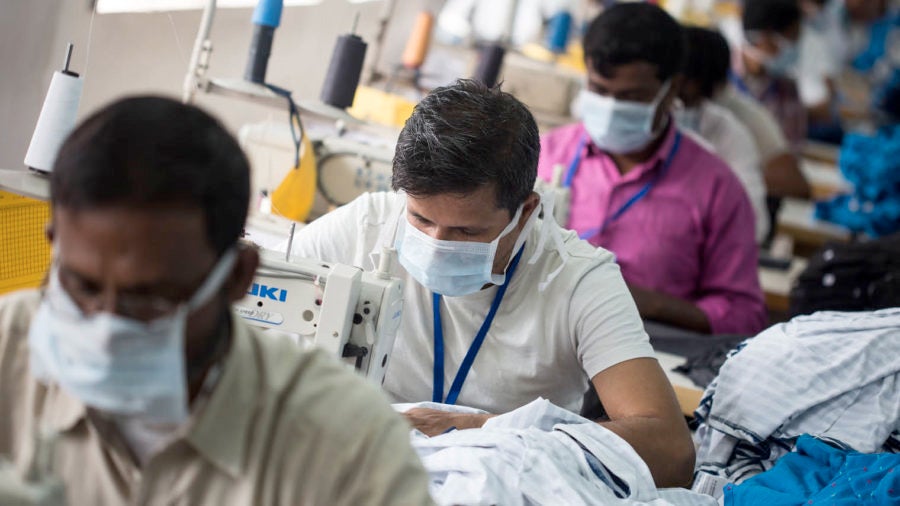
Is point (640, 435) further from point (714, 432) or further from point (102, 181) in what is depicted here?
A: point (102, 181)

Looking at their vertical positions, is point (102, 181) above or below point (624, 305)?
above

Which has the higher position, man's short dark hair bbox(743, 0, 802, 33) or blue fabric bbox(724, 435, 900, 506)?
man's short dark hair bbox(743, 0, 802, 33)

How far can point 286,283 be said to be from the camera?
1.96 metres

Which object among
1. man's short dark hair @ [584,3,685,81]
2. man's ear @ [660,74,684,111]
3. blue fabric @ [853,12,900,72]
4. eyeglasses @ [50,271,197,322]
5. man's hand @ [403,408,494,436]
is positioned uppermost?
blue fabric @ [853,12,900,72]

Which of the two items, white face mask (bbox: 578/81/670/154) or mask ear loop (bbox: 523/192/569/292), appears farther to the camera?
white face mask (bbox: 578/81/670/154)

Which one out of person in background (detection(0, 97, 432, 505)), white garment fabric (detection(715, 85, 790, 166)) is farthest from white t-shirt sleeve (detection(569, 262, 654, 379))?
white garment fabric (detection(715, 85, 790, 166))

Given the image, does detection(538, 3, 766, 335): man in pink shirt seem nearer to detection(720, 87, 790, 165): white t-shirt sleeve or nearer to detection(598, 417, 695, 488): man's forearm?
detection(598, 417, 695, 488): man's forearm

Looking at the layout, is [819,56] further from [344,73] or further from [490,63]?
[344,73]

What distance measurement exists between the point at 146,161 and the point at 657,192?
2.60m

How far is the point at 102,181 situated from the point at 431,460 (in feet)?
2.67

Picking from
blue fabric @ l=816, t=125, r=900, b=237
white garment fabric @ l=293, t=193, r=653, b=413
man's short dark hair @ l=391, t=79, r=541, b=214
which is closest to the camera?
man's short dark hair @ l=391, t=79, r=541, b=214

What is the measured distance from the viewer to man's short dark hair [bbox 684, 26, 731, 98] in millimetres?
4641

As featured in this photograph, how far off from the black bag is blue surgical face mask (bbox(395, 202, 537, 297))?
1.61 m

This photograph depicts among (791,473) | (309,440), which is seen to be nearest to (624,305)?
(791,473)
